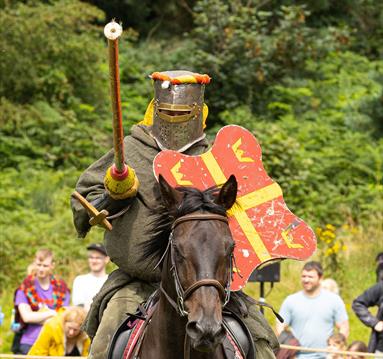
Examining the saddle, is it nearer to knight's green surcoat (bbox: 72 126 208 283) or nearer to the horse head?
knight's green surcoat (bbox: 72 126 208 283)

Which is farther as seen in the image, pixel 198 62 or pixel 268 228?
pixel 198 62

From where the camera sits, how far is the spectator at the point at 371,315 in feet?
35.1

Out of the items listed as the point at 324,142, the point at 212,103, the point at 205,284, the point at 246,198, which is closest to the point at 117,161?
the point at 246,198

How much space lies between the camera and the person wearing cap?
6637 millimetres

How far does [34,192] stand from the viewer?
685 inches

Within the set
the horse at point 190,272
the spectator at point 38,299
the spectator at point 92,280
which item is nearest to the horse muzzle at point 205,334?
the horse at point 190,272

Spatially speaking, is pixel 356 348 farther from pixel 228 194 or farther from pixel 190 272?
pixel 190 272

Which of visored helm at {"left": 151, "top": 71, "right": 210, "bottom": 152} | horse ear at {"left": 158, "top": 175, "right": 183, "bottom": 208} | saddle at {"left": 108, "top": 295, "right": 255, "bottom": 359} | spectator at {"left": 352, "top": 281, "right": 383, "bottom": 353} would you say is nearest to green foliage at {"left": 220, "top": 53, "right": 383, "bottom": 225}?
spectator at {"left": 352, "top": 281, "right": 383, "bottom": 353}

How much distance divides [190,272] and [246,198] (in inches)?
48.4

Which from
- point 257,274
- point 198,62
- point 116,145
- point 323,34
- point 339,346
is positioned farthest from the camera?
point 323,34

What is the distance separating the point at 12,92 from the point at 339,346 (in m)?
10.1

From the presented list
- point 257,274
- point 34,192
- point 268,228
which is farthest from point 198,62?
point 268,228

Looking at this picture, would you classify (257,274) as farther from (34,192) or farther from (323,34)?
(323,34)

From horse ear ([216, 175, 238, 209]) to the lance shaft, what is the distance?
2.48ft
